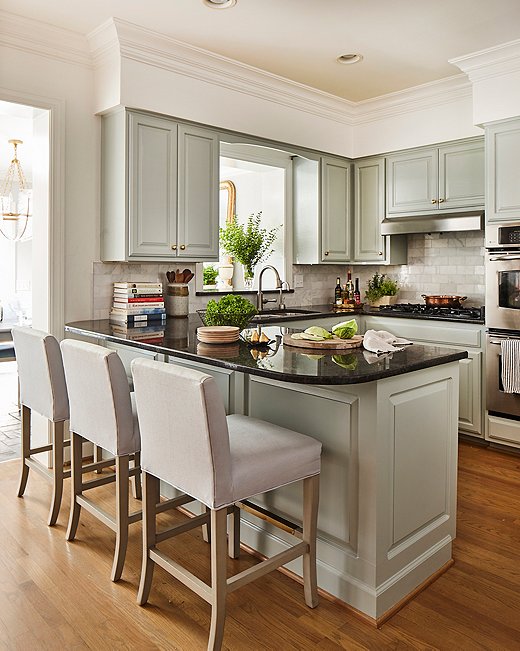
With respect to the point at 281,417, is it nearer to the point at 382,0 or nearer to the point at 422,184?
the point at 382,0

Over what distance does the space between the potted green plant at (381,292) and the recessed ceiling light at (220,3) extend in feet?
9.03

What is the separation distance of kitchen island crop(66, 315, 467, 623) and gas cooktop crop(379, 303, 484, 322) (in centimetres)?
188

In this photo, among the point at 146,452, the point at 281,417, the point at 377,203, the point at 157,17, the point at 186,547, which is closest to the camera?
the point at 146,452

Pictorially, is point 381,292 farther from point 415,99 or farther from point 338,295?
point 415,99

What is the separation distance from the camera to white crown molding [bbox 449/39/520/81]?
366 centimetres

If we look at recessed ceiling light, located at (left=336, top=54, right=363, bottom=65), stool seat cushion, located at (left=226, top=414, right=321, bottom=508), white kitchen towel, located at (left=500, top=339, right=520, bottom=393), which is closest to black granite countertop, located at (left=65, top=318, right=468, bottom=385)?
stool seat cushion, located at (left=226, top=414, right=321, bottom=508)

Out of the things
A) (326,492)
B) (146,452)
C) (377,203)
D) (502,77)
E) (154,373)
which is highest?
(502,77)

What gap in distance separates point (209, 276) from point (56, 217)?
1544 millimetres

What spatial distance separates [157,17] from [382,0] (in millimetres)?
1286

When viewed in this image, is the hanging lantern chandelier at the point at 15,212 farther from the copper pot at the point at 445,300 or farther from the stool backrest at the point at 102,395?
the copper pot at the point at 445,300

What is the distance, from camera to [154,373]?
193cm

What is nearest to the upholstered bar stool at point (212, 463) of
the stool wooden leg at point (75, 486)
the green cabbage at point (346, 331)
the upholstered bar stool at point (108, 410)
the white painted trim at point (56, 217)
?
the upholstered bar stool at point (108, 410)

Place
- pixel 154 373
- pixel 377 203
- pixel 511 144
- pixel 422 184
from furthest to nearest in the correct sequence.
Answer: pixel 377 203
pixel 422 184
pixel 511 144
pixel 154 373

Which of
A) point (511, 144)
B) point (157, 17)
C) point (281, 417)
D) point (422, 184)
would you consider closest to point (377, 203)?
point (422, 184)
